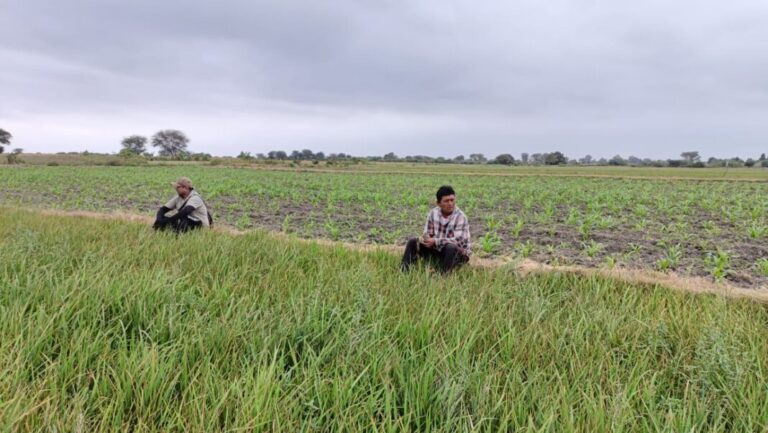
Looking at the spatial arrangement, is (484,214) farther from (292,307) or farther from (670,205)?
(292,307)

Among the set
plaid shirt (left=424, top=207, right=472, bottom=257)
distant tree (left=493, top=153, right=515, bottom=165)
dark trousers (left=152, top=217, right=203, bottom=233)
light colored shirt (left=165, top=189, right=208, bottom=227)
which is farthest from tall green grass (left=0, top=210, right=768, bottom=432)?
distant tree (left=493, top=153, right=515, bottom=165)

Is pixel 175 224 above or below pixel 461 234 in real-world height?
below

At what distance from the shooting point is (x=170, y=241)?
207 inches

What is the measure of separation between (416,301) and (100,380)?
84.0 inches

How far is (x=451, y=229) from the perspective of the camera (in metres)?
5.08

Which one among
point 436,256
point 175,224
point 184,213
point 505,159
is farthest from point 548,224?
point 505,159

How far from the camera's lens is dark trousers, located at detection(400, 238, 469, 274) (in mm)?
4609

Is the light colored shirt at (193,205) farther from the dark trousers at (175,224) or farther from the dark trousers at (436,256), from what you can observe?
the dark trousers at (436,256)

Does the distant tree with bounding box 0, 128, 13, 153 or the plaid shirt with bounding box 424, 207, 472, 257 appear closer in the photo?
the plaid shirt with bounding box 424, 207, 472, 257

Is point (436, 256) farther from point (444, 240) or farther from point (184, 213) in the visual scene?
point (184, 213)

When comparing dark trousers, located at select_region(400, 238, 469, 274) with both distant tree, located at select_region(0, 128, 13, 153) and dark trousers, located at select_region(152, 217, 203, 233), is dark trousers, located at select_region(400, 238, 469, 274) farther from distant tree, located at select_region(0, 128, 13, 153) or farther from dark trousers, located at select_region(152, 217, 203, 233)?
distant tree, located at select_region(0, 128, 13, 153)

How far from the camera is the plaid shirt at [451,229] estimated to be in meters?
5.01

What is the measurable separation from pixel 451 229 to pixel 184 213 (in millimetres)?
4604

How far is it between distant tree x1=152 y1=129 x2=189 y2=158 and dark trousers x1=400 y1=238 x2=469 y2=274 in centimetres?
12120
